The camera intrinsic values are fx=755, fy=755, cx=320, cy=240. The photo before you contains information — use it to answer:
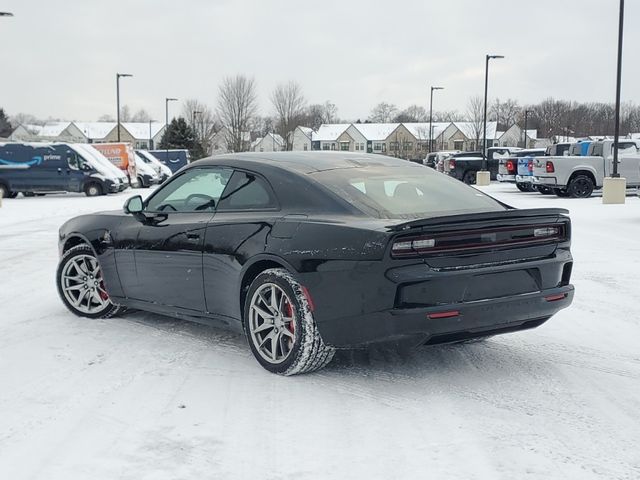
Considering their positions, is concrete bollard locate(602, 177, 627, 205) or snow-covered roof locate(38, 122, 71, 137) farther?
snow-covered roof locate(38, 122, 71, 137)

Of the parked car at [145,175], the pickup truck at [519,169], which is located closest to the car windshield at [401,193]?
the pickup truck at [519,169]

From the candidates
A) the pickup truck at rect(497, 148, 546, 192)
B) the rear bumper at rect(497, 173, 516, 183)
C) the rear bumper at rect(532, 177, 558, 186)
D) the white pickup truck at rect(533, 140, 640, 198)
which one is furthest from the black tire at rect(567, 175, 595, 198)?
the rear bumper at rect(497, 173, 516, 183)

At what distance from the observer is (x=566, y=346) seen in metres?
5.46

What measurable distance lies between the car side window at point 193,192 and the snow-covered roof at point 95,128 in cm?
12603

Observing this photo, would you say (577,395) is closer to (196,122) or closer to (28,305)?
(28,305)

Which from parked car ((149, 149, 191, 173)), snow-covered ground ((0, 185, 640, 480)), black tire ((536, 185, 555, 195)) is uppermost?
parked car ((149, 149, 191, 173))

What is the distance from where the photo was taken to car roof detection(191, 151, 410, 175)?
5.20 metres

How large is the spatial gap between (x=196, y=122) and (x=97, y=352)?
78.6m

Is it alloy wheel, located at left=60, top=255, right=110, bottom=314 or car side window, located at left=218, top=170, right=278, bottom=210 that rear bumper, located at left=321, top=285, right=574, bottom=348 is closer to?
car side window, located at left=218, top=170, right=278, bottom=210

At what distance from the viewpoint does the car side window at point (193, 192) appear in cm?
546

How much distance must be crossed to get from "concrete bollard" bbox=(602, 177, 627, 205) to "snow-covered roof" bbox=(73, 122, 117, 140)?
379ft

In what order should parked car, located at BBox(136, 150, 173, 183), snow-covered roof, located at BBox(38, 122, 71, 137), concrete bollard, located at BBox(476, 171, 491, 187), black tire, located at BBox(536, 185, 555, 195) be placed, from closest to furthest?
black tire, located at BBox(536, 185, 555, 195)
concrete bollard, located at BBox(476, 171, 491, 187)
parked car, located at BBox(136, 150, 173, 183)
snow-covered roof, located at BBox(38, 122, 71, 137)

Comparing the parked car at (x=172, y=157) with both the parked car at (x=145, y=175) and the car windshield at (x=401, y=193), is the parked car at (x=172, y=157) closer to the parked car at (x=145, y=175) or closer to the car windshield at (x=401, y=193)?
the parked car at (x=145, y=175)

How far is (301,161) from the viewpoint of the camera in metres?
5.34
